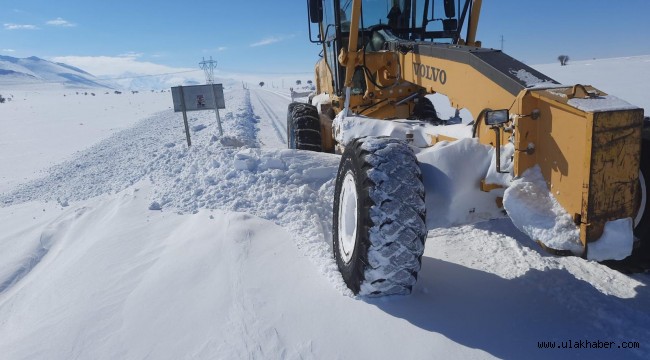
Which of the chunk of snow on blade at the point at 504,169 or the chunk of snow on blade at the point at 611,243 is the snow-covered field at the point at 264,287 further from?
the chunk of snow on blade at the point at 504,169

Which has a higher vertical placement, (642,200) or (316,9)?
(316,9)

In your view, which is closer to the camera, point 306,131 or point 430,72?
point 430,72

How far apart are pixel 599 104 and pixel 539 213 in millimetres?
637

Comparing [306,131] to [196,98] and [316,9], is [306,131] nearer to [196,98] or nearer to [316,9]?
[316,9]

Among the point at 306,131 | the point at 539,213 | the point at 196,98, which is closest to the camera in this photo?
the point at 539,213

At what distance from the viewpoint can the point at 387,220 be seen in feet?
8.60

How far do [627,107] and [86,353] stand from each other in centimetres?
333

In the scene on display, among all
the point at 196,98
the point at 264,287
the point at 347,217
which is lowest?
the point at 264,287

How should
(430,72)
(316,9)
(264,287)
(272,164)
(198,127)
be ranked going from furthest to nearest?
(198,127)
(316,9)
(272,164)
(430,72)
(264,287)

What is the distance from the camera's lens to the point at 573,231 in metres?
2.33

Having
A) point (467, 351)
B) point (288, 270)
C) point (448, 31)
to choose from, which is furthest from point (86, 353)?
point (448, 31)

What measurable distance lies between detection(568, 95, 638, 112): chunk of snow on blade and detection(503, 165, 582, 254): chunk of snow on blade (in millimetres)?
444

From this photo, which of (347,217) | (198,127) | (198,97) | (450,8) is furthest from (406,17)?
(198,127)

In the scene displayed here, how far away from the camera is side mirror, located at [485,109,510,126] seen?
2623 millimetres
